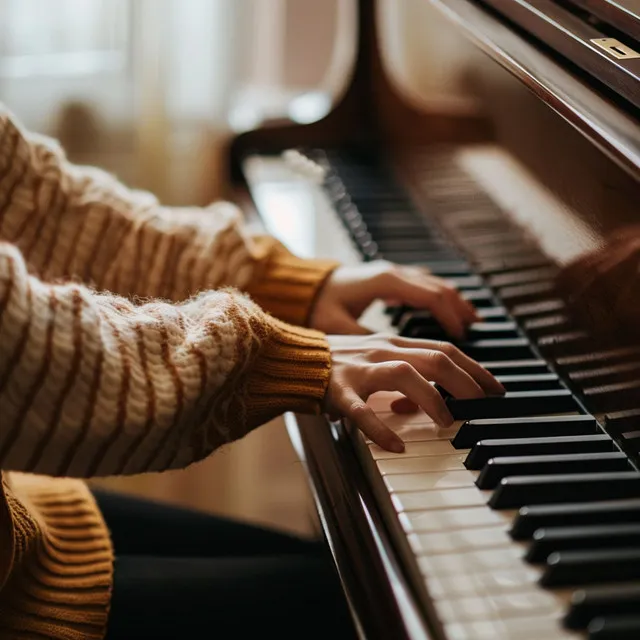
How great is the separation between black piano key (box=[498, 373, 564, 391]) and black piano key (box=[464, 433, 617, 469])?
0.10m

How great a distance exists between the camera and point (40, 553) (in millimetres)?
910

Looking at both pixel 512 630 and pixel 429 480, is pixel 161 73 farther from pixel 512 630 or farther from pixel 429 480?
pixel 512 630

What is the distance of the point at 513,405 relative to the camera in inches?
36.3

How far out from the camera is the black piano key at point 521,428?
87 cm

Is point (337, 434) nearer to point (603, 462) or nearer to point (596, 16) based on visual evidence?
point (603, 462)

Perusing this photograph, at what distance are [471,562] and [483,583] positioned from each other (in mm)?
25

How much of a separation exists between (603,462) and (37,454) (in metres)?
0.47

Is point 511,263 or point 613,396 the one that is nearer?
point 613,396

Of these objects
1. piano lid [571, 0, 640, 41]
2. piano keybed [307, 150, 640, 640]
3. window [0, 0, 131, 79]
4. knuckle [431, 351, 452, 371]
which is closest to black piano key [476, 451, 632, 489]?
piano keybed [307, 150, 640, 640]

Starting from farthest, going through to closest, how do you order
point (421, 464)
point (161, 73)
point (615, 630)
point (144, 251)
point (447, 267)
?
point (161, 73)
point (447, 267)
point (144, 251)
point (421, 464)
point (615, 630)

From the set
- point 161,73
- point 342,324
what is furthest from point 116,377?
point 161,73

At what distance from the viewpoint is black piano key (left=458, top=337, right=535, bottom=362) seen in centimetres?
105

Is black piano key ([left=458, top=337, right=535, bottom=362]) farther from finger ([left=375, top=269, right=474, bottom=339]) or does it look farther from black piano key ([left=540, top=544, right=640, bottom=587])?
black piano key ([left=540, top=544, right=640, bottom=587])

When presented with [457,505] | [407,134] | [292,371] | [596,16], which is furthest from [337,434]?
[407,134]
